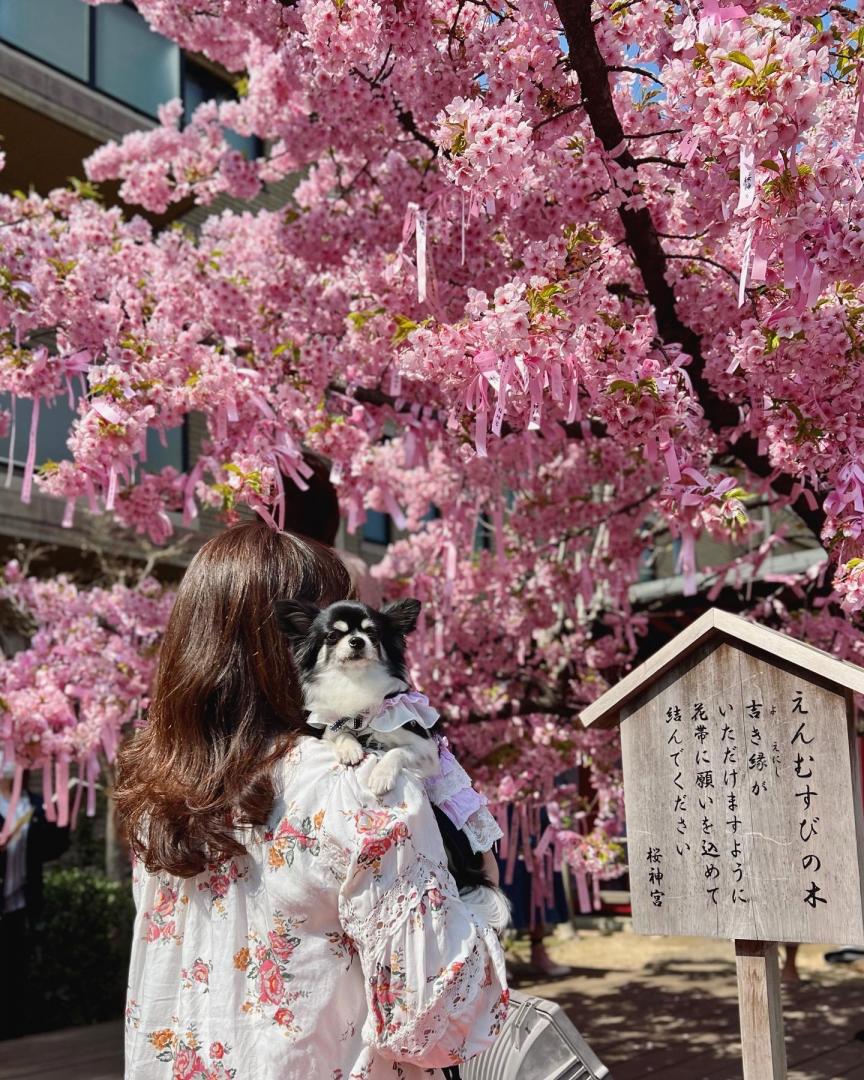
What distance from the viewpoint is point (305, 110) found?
6.12 m

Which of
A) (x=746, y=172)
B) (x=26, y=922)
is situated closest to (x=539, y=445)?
(x=746, y=172)

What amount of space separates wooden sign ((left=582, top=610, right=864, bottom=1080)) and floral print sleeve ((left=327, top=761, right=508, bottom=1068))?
1564 mm

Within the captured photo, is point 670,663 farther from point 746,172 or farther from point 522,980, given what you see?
point 522,980

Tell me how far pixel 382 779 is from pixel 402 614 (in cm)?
54

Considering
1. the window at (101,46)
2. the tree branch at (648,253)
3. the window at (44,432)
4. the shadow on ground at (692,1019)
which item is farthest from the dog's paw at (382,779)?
the window at (101,46)

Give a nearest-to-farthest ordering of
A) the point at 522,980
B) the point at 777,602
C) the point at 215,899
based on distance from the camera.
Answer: the point at 215,899
the point at 777,602
the point at 522,980

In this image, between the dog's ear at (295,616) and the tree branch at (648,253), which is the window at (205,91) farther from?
the dog's ear at (295,616)

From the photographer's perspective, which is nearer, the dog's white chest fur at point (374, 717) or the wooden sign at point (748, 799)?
the dog's white chest fur at point (374, 717)

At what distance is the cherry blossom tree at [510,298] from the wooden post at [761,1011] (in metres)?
1.16

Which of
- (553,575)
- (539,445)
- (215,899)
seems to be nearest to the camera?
(215,899)

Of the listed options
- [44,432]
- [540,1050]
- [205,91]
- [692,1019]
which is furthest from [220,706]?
[205,91]

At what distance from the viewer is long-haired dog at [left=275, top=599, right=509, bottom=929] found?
190cm

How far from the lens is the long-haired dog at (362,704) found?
1.90m

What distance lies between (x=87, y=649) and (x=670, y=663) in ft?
14.4
